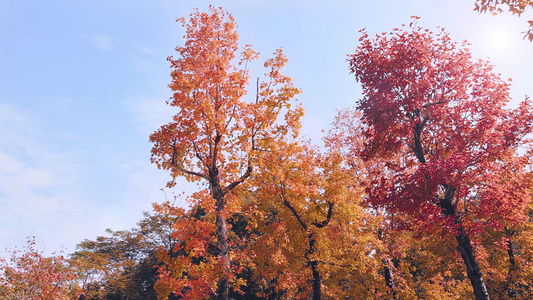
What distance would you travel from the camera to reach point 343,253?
1812 centimetres

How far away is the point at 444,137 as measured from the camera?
443 inches

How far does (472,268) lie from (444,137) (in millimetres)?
4240

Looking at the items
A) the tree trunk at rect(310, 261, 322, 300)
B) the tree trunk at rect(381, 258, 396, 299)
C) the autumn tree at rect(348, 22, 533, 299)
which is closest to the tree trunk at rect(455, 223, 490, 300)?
the autumn tree at rect(348, 22, 533, 299)

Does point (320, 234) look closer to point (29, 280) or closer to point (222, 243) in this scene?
point (222, 243)

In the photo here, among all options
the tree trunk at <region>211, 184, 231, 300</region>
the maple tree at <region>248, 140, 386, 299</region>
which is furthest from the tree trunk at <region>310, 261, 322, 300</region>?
the tree trunk at <region>211, 184, 231, 300</region>

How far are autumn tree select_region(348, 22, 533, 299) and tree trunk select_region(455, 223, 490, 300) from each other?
0.09ft

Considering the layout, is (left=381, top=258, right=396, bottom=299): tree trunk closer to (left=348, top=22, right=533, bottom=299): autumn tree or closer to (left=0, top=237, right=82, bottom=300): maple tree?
(left=348, top=22, right=533, bottom=299): autumn tree

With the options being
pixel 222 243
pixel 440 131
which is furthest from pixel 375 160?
pixel 222 243

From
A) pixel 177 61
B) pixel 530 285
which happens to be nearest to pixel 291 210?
pixel 177 61

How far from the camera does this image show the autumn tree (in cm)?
975

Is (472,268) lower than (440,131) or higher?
lower

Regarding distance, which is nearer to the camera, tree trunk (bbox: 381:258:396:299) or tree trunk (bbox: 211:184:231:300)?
tree trunk (bbox: 211:184:231:300)

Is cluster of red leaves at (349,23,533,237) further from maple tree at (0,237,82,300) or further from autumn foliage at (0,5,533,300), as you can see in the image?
maple tree at (0,237,82,300)

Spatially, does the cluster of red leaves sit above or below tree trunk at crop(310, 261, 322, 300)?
above
